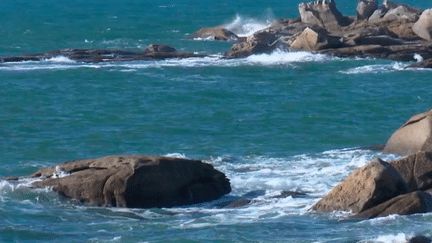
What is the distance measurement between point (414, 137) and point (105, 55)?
2182cm

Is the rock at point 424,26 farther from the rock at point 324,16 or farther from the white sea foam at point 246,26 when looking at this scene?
the white sea foam at point 246,26

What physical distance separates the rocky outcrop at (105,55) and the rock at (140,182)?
70.4ft

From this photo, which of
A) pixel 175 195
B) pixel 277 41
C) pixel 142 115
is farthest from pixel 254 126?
→ pixel 277 41

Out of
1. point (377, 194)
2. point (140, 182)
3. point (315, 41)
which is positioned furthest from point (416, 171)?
point (315, 41)

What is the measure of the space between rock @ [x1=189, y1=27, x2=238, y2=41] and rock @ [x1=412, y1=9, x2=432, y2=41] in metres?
10.3

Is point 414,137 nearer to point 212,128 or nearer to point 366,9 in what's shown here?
point 212,128

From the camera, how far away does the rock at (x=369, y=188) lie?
14930mm

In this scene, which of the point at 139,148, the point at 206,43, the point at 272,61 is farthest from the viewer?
the point at 206,43

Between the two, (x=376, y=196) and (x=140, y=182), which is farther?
(x=140, y=182)

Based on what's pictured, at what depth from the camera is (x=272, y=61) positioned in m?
37.7

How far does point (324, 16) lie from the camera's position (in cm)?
4397

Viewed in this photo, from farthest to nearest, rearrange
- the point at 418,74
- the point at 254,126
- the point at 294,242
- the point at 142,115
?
the point at 418,74 < the point at 142,115 < the point at 254,126 < the point at 294,242

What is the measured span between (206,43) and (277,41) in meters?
6.65

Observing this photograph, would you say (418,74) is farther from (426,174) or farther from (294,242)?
(294,242)
